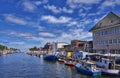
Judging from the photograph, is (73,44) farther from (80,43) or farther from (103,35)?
(103,35)

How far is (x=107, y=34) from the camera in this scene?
71812 mm

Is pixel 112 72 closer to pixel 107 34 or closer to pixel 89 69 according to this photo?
pixel 89 69

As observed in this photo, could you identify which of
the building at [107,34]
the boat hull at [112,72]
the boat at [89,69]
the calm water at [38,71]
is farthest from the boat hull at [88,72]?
the building at [107,34]

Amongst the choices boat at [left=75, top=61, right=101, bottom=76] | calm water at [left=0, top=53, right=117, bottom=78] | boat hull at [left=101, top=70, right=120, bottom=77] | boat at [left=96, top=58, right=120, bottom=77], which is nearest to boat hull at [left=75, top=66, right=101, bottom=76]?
boat at [left=75, top=61, right=101, bottom=76]

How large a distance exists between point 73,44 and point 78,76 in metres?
92.0

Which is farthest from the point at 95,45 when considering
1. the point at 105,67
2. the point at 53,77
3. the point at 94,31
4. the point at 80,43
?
the point at 80,43

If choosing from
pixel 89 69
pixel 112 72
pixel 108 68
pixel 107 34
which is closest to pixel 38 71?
pixel 89 69

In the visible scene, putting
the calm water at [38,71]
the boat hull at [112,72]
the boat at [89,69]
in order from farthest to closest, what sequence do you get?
the calm water at [38,71], the boat at [89,69], the boat hull at [112,72]

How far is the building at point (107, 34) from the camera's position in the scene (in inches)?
2656

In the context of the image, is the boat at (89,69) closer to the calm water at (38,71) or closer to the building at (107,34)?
the calm water at (38,71)

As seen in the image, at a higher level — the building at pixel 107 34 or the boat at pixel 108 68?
the building at pixel 107 34

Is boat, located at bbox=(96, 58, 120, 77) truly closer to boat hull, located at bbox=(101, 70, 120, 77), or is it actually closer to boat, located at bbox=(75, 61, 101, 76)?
boat hull, located at bbox=(101, 70, 120, 77)

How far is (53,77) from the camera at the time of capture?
156 feet

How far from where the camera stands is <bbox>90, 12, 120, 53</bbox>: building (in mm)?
67450
